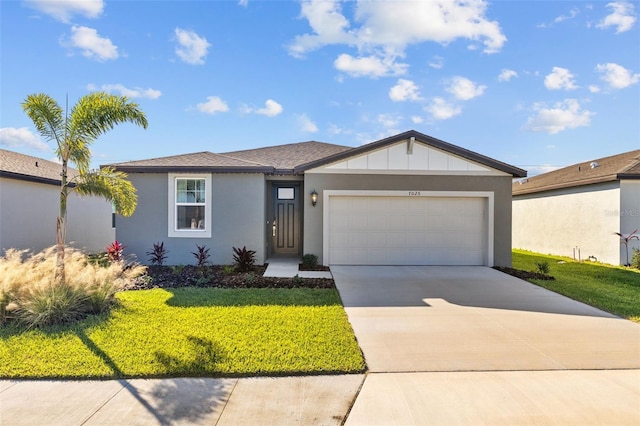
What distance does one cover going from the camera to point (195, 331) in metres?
4.70

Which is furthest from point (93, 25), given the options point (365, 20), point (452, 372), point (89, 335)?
point (452, 372)

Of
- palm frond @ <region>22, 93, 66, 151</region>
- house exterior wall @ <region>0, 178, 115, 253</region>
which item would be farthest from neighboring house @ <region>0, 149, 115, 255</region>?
palm frond @ <region>22, 93, 66, 151</region>

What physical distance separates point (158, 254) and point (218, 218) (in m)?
2.11

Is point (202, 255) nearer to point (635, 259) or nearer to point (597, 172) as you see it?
point (635, 259)

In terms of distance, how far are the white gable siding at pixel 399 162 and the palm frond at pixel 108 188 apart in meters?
5.21

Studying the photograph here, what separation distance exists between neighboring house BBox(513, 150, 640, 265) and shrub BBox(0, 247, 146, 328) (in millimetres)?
16002

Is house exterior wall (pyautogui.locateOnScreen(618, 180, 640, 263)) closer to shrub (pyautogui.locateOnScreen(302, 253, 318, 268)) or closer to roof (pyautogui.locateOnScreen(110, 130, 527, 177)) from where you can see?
roof (pyautogui.locateOnScreen(110, 130, 527, 177))

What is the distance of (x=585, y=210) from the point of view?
13.3 meters

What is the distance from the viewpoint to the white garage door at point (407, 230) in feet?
34.2

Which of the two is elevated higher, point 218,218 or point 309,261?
point 218,218

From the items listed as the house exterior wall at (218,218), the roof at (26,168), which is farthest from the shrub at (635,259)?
the roof at (26,168)

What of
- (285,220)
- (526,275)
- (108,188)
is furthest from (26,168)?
(526,275)

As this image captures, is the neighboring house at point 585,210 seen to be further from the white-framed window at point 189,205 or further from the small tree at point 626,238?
the white-framed window at point 189,205

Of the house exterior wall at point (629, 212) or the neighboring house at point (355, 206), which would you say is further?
the house exterior wall at point (629, 212)
